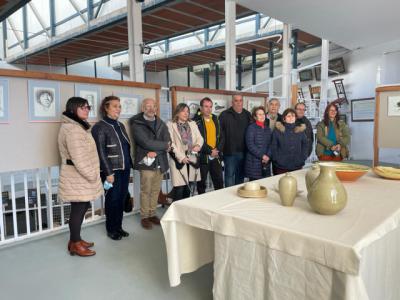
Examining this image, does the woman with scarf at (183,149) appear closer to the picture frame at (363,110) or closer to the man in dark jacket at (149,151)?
the man in dark jacket at (149,151)

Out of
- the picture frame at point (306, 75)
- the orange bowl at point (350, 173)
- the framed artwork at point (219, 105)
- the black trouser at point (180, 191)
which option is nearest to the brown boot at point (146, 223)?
the black trouser at point (180, 191)

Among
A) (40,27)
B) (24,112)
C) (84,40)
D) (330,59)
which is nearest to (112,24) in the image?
(84,40)

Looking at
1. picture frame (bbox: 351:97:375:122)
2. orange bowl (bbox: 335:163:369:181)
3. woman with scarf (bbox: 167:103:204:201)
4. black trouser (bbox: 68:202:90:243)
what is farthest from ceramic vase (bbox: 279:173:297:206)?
picture frame (bbox: 351:97:375:122)

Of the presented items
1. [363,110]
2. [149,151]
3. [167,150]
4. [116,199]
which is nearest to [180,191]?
[167,150]

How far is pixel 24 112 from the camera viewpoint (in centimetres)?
254

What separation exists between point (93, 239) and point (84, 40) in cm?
675

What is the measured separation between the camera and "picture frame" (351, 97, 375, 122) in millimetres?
8758

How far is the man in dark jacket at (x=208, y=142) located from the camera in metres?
3.53

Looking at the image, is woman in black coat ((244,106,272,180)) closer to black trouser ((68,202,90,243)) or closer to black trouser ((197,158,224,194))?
black trouser ((197,158,224,194))

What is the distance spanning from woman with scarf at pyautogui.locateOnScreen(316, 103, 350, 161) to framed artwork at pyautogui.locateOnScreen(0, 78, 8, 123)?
342 centimetres

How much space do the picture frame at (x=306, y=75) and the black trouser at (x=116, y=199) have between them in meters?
9.30

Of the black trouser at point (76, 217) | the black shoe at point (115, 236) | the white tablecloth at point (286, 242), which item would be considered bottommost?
the black shoe at point (115, 236)

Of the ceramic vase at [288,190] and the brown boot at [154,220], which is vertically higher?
the ceramic vase at [288,190]

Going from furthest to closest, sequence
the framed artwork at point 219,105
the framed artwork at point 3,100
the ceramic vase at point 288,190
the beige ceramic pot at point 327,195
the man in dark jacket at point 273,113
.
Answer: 1. the framed artwork at point 219,105
2. the man in dark jacket at point 273,113
3. the framed artwork at point 3,100
4. the ceramic vase at point 288,190
5. the beige ceramic pot at point 327,195
